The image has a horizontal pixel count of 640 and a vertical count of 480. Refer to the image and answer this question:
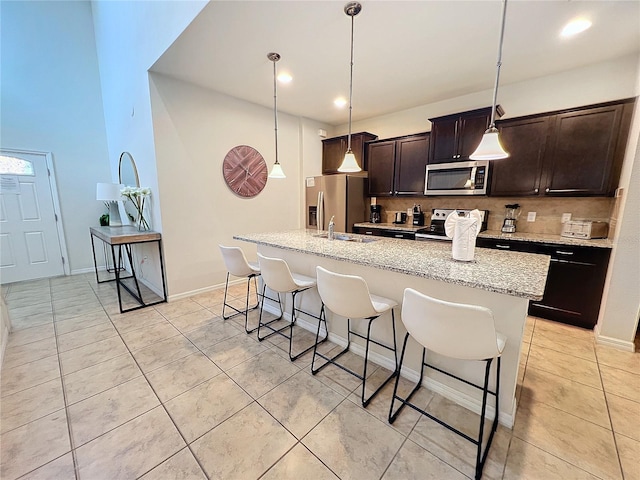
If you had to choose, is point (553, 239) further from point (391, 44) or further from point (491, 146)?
point (391, 44)

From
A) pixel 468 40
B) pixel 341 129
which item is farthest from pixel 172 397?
pixel 341 129

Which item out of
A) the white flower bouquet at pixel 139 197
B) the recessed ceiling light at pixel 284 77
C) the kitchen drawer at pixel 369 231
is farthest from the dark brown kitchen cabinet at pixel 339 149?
the white flower bouquet at pixel 139 197

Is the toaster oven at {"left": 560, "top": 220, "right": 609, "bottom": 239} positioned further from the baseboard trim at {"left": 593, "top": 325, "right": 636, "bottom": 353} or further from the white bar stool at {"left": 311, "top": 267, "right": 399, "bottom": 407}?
the white bar stool at {"left": 311, "top": 267, "right": 399, "bottom": 407}

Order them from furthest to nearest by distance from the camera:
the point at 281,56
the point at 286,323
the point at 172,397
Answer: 1. the point at 286,323
2. the point at 281,56
3. the point at 172,397

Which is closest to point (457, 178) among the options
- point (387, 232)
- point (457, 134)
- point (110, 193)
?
point (457, 134)

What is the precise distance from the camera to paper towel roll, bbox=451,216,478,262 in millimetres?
1662

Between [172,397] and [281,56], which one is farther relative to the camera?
[281,56]

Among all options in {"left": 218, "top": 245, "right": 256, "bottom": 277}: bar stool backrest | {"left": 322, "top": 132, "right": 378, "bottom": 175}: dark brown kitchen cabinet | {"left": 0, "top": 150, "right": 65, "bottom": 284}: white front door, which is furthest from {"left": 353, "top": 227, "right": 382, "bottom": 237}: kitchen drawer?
{"left": 0, "top": 150, "right": 65, "bottom": 284}: white front door

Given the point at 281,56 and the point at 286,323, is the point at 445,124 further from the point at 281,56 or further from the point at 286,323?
the point at 286,323

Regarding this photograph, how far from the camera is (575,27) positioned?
214 cm

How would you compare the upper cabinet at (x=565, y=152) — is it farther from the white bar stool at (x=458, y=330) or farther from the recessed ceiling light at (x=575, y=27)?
the white bar stool at (x=458, y=330)

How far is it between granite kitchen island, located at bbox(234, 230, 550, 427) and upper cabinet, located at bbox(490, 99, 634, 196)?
155cm

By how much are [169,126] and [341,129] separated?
3097 millimetres

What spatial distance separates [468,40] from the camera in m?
2.31
